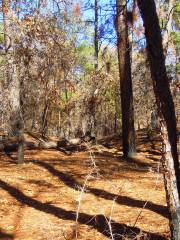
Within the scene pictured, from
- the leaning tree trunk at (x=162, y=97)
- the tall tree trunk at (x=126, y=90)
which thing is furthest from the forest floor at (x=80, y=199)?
the tall tree trunk at (x=126, y=90)

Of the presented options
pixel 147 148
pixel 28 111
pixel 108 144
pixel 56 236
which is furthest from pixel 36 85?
pixel 56 236

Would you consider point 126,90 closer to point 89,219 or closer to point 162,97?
point 89,219

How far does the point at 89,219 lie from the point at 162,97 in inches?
118

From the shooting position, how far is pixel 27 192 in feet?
33.9

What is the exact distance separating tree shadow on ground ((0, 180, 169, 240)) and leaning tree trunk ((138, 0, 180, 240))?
55cm

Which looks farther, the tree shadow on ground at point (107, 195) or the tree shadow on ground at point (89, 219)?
the tree shadow on ground at point (107, 195)

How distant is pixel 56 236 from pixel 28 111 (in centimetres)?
2842

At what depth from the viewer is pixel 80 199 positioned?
212 inches

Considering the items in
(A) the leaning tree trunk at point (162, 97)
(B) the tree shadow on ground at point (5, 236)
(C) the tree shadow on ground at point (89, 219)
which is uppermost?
(A) the leaning tree trunk at point (162, 97)

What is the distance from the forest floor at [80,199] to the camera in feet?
25.5

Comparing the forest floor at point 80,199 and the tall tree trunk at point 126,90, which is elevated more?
the tall tree trunk at point 126,90

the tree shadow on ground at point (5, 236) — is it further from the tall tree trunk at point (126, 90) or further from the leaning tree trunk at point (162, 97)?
the tall tree trunk at point (126, 90)

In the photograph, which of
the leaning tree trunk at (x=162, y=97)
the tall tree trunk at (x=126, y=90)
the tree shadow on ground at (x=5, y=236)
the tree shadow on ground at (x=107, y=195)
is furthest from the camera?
the tall tree trunk at (x=126, y=90)

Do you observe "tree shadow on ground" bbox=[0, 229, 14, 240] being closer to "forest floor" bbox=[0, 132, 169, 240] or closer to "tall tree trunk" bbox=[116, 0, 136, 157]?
"forest floor" bbox=[0, 132, 169, 240]
